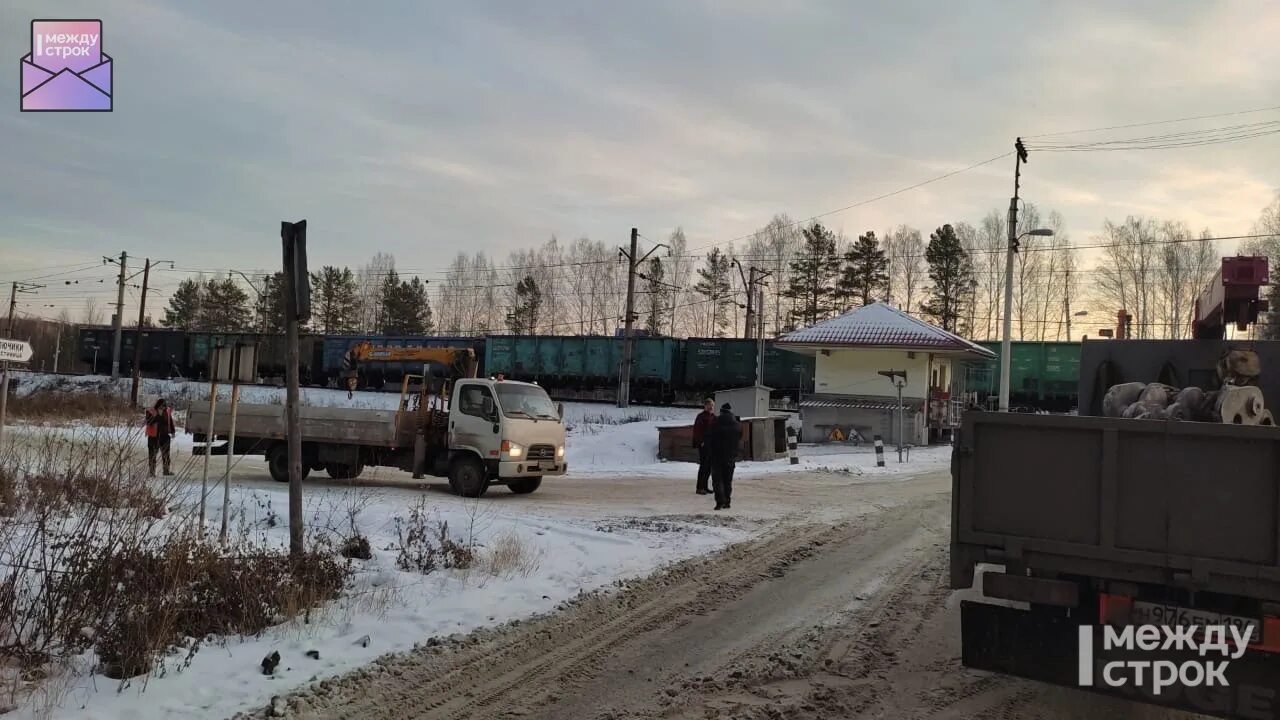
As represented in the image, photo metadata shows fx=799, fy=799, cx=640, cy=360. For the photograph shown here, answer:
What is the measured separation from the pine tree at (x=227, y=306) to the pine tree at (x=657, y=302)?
45.0m

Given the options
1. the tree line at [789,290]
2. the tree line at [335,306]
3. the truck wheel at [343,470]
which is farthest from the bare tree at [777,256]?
the truck wheel at [343,470]

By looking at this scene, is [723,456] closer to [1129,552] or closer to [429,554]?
[429,554]

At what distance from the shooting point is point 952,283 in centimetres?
5884

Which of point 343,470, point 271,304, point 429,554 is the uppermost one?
point 271,304

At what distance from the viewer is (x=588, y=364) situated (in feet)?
140

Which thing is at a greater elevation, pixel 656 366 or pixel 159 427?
pixel 656 366

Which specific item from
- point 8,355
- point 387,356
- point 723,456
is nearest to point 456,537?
point 8,355

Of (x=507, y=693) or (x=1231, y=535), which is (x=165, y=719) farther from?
(x=1231, y=535)

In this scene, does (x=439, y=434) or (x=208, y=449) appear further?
(x=439, y=434)

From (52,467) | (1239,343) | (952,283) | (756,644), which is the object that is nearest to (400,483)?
(52,467)

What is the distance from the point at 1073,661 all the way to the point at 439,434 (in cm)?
1240

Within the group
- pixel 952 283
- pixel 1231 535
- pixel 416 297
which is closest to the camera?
Answer: pixel 1231 535

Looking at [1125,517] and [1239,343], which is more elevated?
[1239,343]

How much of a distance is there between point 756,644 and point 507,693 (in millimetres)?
1988
